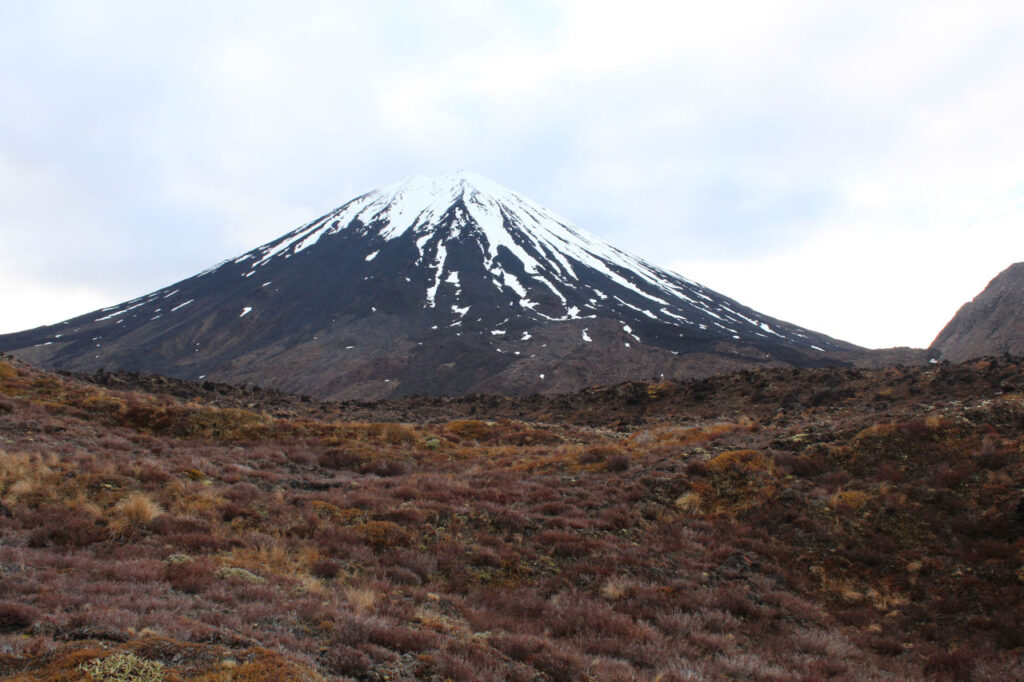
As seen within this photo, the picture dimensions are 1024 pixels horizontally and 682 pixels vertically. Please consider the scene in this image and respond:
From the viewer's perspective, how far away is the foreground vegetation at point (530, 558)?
564 centimetres

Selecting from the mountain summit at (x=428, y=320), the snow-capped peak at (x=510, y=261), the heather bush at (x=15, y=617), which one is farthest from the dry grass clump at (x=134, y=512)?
the snow-capped peak at (x=510, y=261)

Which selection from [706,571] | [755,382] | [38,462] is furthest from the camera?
[755,382]

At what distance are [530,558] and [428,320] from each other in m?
95.3

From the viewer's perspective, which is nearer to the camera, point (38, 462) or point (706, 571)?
point (706, 571)

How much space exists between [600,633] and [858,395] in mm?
23745

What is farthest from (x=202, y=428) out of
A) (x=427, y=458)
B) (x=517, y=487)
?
(x=517, y=487)

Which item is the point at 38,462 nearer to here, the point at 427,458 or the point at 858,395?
the point at 427,458

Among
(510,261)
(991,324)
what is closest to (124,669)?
(991,324)

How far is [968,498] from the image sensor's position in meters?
10.2

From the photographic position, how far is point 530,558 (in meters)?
9.80

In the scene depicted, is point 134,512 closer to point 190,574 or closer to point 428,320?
point 190,574

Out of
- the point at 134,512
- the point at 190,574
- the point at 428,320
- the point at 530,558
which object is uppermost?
the point at 428,320

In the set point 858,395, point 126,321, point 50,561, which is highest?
point 126,321

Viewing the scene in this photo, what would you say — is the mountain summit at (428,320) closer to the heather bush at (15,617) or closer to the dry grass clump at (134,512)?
the dry grass clump at (134,512)
